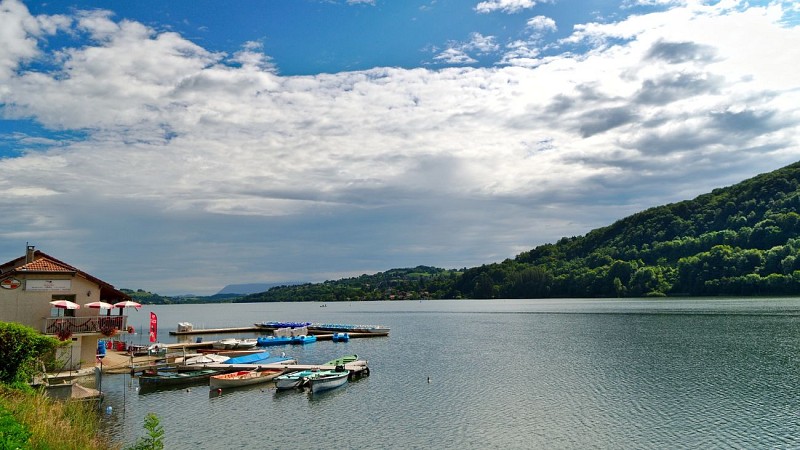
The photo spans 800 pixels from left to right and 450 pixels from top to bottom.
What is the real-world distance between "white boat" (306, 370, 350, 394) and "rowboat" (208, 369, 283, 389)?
4.37 m

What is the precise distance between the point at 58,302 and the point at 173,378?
10.6 metres

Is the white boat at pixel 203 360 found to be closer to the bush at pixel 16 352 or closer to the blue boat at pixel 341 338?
the bush at pixel 16 352

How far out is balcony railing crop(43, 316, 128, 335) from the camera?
3709 cm

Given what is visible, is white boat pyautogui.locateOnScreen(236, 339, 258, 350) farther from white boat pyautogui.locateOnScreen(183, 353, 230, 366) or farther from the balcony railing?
the balcony railing

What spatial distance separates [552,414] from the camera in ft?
107

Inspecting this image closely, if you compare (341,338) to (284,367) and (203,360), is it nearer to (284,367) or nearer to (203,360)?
(203,360)

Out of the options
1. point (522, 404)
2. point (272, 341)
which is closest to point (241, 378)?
point (522, 404)

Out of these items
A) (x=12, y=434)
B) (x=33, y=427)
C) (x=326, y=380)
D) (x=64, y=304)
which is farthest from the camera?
(x=326, y=380)

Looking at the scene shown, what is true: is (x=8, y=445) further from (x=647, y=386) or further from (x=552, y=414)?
(x=647, y=386)

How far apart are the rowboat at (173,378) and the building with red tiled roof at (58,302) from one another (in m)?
4.02

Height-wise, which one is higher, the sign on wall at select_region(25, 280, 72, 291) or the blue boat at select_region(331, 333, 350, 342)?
the sign on wall at select_region(25, 280, 72, 291)

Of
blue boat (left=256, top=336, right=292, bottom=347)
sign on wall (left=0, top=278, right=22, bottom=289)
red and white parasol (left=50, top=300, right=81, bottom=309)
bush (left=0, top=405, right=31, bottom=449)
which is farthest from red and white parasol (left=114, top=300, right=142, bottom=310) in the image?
blue boat (left=256, top=336, right=292, bottom=347)

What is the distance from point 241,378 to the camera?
1661 inches

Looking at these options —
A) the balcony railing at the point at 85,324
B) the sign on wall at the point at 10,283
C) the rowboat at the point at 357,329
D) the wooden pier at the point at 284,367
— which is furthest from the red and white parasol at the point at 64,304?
the rowboat at the point at 357,329
